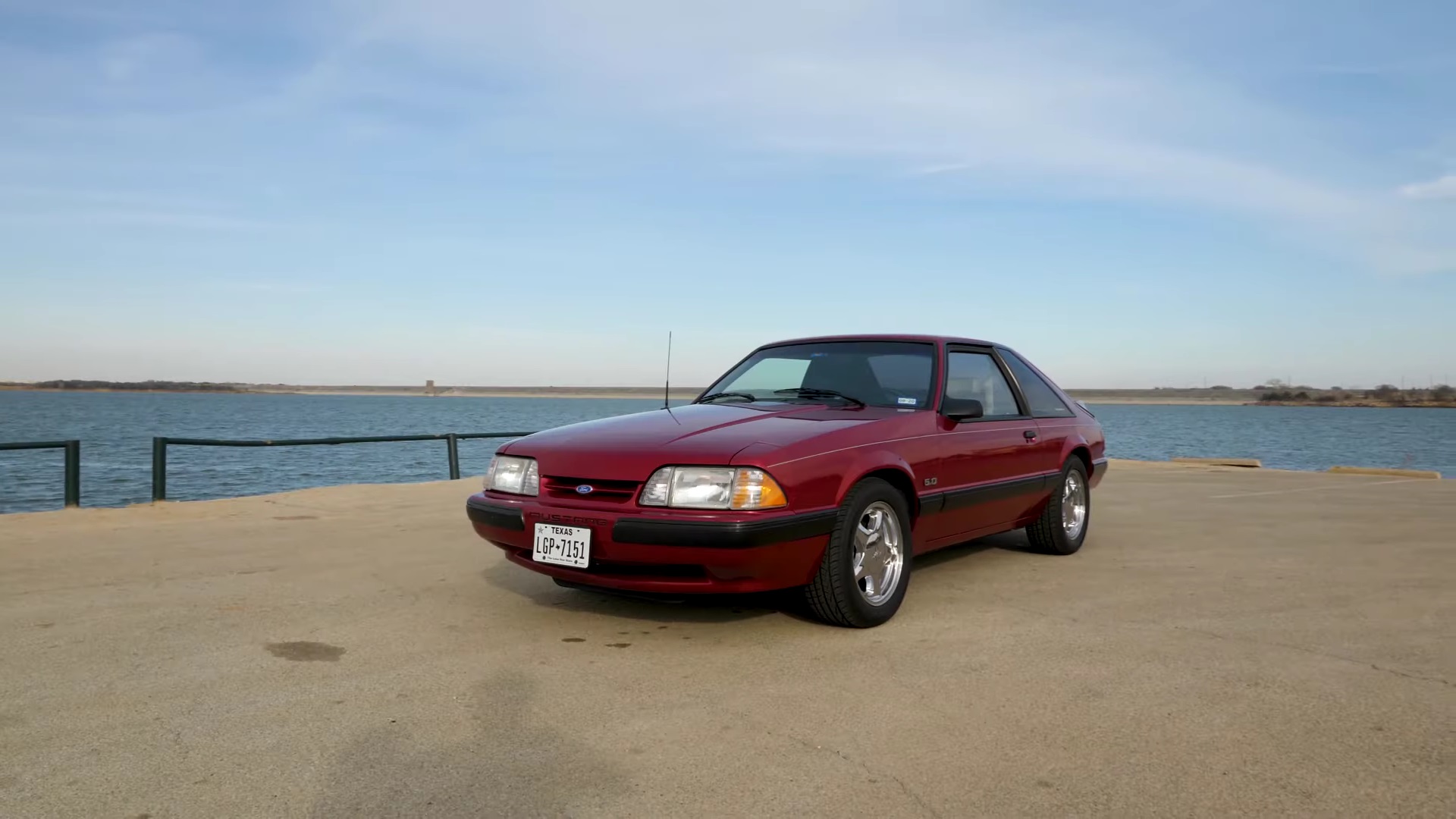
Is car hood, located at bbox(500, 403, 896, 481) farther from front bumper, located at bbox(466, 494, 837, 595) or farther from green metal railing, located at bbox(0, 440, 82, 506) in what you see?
green metal railing, located at bbox(0, 440, 82, 506)

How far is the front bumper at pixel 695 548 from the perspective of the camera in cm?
390

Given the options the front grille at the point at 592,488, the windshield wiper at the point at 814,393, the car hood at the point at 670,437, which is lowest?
the front grille at the point at 592,488

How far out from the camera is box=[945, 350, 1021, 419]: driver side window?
554 cm

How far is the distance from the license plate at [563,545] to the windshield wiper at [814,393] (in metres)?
1.67

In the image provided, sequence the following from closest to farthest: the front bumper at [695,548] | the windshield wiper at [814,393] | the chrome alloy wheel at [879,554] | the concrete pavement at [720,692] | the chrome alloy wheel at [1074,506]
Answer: the concrete pavement at [720,692] < the front bumper at [695,548] < the chrome alloy wheel at [879,554] < the windshield wiper at [814,393] < the chrome alloy wheel at [1074,506]

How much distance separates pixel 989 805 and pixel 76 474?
933 centimetres

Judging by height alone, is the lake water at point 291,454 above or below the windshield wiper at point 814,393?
below

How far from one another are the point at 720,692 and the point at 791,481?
3.04 feet

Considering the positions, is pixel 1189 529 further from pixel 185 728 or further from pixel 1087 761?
pixel 185 728

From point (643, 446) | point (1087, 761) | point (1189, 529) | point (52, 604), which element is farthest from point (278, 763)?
point (1189, 529)

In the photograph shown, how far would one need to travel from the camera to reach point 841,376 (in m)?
5.42

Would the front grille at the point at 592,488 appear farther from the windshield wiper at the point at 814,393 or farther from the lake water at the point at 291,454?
the lake water at the point at 291,454

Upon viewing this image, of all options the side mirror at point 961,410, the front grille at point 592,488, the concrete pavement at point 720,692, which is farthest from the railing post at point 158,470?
the side mirror at point 961,410

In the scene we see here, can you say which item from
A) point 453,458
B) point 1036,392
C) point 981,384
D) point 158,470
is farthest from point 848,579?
point 453,458
